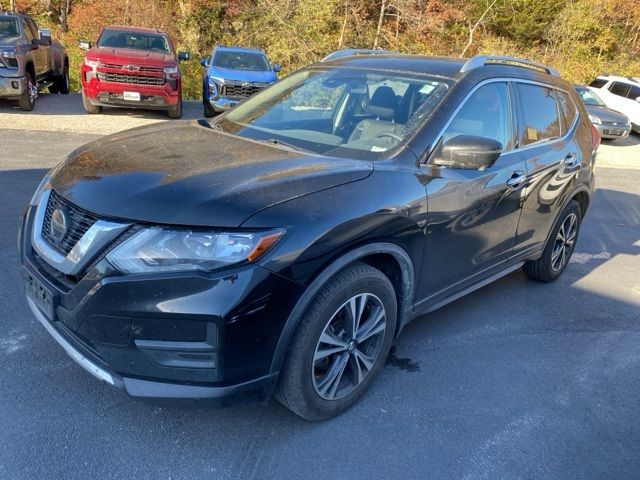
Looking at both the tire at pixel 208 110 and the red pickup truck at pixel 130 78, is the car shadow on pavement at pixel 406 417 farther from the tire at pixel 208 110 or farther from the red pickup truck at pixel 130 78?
the tire at pixel 208 110

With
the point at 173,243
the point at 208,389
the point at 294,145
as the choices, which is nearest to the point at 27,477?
the point at 208,389

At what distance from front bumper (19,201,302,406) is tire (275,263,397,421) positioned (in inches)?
6.5

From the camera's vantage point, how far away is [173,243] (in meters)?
2.21

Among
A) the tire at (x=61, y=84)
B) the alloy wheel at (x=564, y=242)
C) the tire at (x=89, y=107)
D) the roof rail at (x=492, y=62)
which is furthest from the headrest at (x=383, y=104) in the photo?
the tire at (x=61, y=84)

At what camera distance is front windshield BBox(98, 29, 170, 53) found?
12445mm

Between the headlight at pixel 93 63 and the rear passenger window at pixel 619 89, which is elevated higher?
the headlight at pixel 93 63

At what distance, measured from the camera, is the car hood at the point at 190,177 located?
2.27 m

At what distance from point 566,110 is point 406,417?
10.2ft

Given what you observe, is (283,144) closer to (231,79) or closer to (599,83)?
(231,79)

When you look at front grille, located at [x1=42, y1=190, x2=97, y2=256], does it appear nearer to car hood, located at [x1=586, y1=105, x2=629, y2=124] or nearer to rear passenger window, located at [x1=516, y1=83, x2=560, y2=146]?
rear passenger window, located at [x1=516, y1=83, x2=560, y2=146]

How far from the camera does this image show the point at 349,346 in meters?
2.81

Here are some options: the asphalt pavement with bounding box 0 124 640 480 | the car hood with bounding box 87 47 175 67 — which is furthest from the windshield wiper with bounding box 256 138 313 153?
the car hood with bounding box 87 47 175 67

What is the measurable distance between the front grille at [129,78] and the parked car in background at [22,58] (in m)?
1.47

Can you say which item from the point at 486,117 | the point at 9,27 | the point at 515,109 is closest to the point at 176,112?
the point at 9,27
